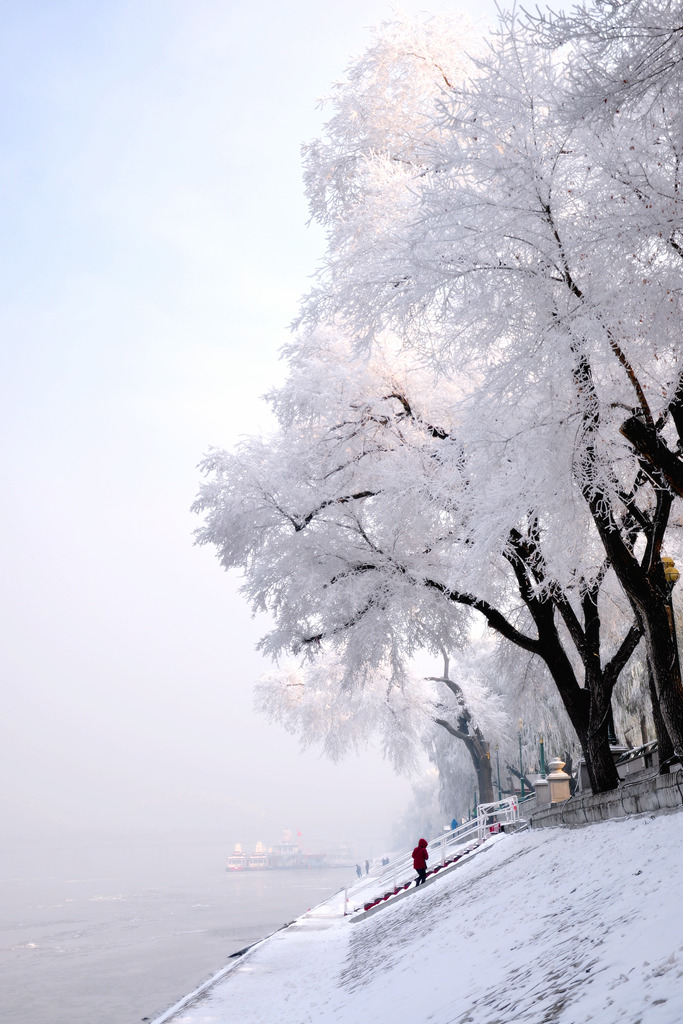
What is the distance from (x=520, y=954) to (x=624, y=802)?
4591 mm

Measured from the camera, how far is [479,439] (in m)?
11.1

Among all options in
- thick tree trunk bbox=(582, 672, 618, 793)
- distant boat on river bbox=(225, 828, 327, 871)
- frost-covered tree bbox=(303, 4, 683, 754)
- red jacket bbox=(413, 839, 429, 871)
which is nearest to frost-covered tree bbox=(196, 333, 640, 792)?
thick tree trunk bbox=(582, 672, 618, 793)

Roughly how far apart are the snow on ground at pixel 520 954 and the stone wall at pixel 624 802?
0.24 m

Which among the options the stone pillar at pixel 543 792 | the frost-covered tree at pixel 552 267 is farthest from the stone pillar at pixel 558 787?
the frost-covered tree at pixel 552 267

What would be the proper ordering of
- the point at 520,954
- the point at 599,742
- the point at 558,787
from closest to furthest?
1. the point at 520,954
2. the point at 599,742
3. the point at 558,787

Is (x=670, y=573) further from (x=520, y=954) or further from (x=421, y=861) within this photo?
(x=421, y=861)

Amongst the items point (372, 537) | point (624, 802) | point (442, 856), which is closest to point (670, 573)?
point (624, 802)

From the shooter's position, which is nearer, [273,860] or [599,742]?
[599,742]

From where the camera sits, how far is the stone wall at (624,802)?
936 centimetres

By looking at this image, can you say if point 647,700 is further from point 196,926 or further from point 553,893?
point 196,926

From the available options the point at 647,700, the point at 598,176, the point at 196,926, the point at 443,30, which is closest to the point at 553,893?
the point at 598,176

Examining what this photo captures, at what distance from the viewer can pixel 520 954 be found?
715 cm

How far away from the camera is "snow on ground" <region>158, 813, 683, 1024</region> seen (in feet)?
16.4

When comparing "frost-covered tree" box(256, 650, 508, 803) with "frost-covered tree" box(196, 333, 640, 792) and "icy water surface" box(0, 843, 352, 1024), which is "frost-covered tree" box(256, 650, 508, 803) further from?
"frost-covered tree" box(196, 333, 640, 792)
